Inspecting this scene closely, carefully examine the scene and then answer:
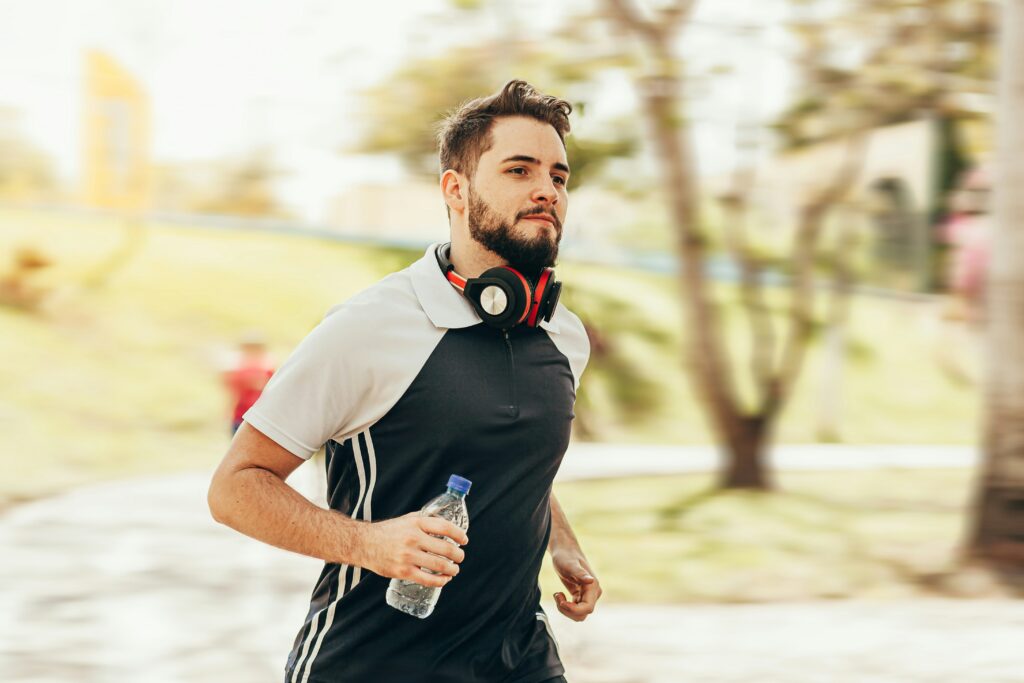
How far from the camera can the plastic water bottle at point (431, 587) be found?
2035 mm

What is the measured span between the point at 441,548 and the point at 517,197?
701 millimetres

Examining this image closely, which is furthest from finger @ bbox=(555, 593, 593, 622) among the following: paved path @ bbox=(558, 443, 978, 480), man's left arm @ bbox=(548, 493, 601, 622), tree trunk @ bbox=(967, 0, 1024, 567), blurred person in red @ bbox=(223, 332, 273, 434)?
paved path @ bbox=(558, 443, 978, 480)

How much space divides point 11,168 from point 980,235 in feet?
64.6

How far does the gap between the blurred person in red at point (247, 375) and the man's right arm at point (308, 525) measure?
319 inches

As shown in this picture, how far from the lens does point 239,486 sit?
79.5 inches

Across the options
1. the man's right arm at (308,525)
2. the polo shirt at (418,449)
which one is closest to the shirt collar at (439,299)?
the polo shirt at (418,449)

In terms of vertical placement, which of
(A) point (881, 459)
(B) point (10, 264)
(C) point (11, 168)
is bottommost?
(A) point (881, 459)

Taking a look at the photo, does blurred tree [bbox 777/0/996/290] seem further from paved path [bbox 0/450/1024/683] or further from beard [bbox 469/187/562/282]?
beard [bbox 469/187/562/282]

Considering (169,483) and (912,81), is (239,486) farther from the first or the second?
(169,483)

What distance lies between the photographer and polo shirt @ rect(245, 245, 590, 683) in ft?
6.76

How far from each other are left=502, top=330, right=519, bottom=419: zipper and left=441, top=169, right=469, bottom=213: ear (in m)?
0.29

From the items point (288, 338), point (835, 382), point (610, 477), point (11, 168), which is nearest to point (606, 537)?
point (610, 477)

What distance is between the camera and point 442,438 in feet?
6.84

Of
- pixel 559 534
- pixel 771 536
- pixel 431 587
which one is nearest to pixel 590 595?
pixel 559 534
